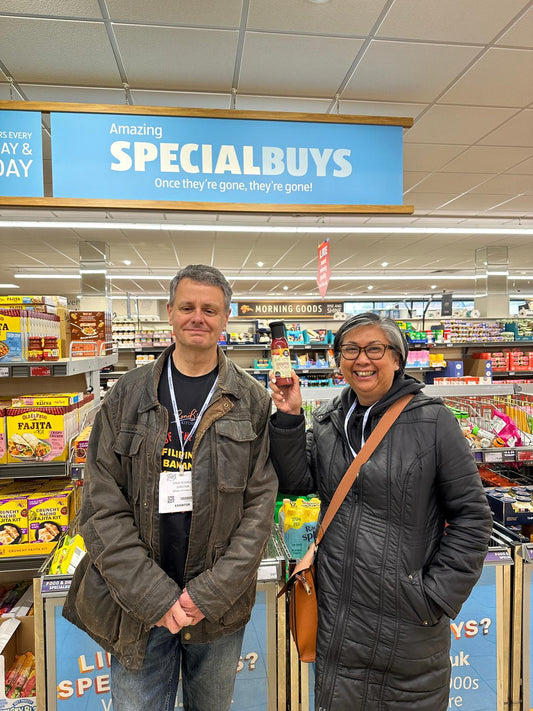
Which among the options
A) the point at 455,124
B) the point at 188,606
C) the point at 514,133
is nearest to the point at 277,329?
the point at 188,606

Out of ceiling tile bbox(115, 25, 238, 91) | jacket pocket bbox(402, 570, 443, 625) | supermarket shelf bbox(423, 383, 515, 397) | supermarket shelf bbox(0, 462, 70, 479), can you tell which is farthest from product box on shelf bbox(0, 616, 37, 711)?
ceiling tile bbox(115, 25, 238, 91)

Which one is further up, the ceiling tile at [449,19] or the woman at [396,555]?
the ceiling tile at [449,19]

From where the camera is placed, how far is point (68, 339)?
10.9 feet

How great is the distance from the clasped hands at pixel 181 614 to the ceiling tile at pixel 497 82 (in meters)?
3.52

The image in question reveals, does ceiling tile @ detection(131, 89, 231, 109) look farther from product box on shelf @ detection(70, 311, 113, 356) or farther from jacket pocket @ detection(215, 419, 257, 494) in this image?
jacket pocket @ detection(215, 419, 257, 494)

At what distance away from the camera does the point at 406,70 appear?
9.95 feet

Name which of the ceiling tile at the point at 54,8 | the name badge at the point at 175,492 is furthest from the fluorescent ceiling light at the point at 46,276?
the name badge at the point at 175,492

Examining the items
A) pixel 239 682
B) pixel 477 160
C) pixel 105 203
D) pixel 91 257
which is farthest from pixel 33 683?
pixel 91 257

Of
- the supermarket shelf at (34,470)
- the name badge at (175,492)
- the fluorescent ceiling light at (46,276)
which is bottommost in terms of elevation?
the supermarket shelf at (34,470)

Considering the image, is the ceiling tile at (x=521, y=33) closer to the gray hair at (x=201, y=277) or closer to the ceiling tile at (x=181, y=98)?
the ceiling tile at (x=181, y=98)

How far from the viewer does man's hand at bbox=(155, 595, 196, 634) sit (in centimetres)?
136

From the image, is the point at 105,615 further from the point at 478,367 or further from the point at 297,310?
the point at 297,310

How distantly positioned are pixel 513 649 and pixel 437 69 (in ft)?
11.6

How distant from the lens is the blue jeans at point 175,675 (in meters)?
1.46
